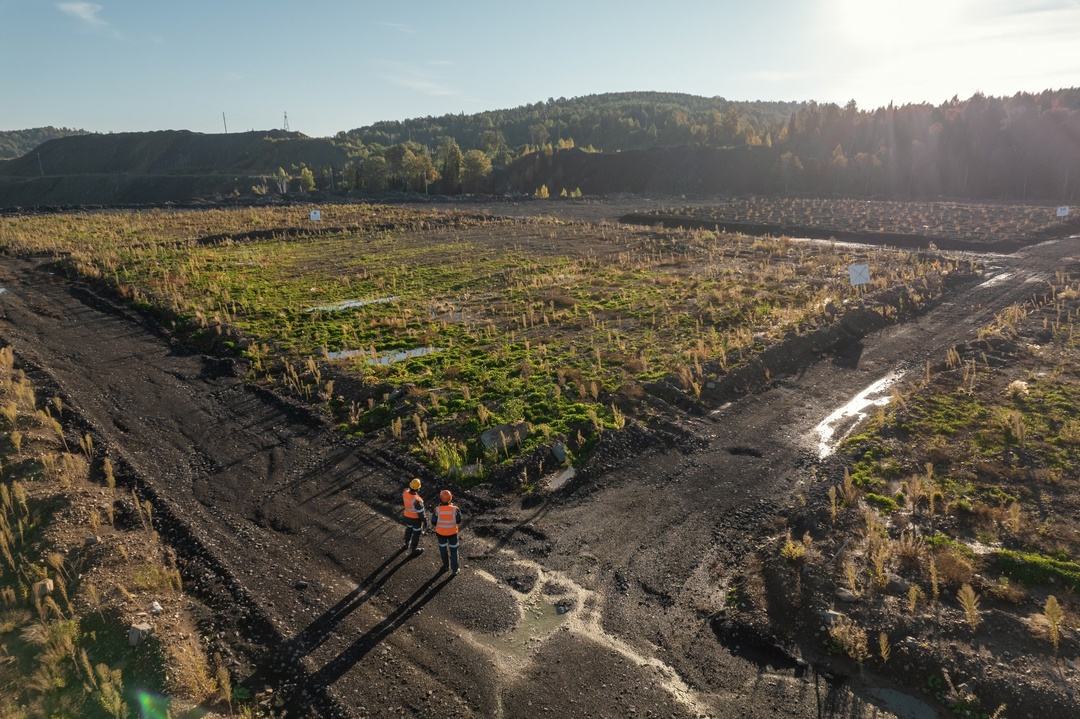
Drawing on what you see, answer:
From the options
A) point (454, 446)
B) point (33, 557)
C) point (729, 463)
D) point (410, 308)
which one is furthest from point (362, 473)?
point (410, 308)

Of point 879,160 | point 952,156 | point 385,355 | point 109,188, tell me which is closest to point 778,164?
point 879,160

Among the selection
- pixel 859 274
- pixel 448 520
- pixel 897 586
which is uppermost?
pixel 859 274

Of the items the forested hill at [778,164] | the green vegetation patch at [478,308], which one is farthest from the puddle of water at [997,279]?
the forested hill at [778,164]

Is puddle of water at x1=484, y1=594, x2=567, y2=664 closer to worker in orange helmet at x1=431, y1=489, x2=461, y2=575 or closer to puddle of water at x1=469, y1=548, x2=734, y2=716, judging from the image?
puddle of water at x1=469, y1=548, x2=734, y2=716

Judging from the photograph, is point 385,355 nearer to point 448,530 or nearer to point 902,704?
point 448,530

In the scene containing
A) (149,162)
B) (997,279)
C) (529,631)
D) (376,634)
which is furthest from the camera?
(149,162)

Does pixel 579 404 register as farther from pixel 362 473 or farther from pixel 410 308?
pixel 410 308
